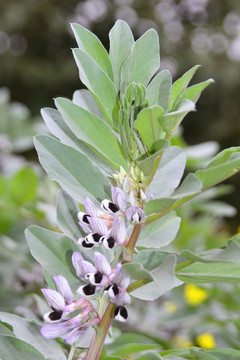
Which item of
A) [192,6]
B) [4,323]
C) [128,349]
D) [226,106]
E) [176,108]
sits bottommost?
[226,106]

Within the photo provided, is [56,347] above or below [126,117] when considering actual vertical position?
below

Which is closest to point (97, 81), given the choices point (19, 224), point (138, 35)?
point (19, 224)

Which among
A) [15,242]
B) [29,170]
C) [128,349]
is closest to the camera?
[128,349]

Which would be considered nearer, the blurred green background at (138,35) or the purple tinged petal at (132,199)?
the purple tinged petal at (132,199)

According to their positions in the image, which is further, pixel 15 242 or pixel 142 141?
pixel 15 242

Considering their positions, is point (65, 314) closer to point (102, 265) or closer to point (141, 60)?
point (102, 265)

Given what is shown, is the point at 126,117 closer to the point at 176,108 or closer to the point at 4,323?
the point at 176,108

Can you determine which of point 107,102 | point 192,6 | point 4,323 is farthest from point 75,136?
point 192,6

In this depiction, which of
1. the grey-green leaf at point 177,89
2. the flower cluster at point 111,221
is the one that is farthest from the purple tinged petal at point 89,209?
the grey-green leaf at point 177,89

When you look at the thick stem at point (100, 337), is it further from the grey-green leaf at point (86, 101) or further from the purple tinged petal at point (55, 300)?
the grey-green leaf at point (86, 101)
